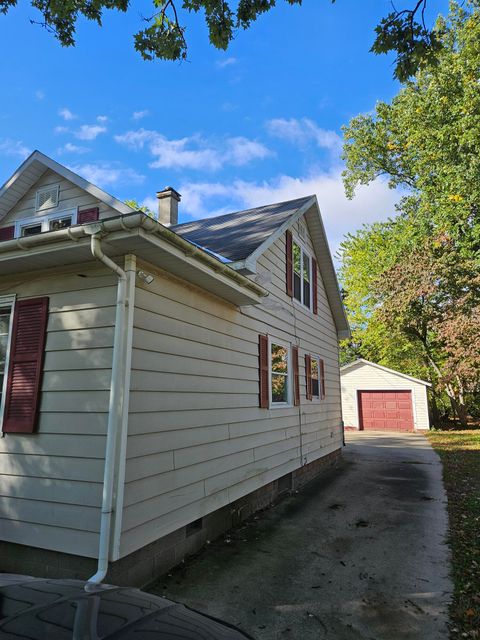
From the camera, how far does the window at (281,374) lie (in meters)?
8.07

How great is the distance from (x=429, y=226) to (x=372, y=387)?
9.69 meters

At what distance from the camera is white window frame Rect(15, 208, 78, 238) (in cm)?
563

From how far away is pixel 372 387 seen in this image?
23.3m

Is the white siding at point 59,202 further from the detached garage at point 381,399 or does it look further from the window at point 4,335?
the detached garage at point 381,399

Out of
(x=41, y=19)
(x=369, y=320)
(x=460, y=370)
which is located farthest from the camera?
(x=369, y=320)

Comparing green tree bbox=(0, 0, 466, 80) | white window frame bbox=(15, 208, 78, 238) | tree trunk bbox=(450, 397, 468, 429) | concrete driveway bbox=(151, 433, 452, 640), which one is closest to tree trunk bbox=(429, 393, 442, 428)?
tree trunk bbox=(450, 397, 468, 429)

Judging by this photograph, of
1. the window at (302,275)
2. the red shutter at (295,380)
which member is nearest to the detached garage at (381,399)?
the window at (302,275)

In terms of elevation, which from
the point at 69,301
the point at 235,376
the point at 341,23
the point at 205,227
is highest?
the point at 341,23

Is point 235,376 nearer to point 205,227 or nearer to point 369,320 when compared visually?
point 205,227

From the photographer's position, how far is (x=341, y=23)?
520 centimetres

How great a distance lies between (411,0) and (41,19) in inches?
161

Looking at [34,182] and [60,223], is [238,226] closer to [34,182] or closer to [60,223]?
[60,223]

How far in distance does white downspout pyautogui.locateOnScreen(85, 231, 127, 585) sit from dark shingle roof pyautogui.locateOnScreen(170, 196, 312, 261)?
8.22 feet

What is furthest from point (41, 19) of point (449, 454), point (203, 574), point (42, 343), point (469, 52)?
point (469, 52)
